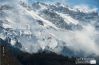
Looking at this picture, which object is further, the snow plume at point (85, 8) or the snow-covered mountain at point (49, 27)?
the snow plume at point (85, 8)

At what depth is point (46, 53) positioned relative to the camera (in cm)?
573

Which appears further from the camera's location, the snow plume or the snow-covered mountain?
the snow plume

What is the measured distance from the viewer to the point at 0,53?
569 cm

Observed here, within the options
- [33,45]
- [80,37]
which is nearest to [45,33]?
[33,45]

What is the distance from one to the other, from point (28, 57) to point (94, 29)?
5.04 feet

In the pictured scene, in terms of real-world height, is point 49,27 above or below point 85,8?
below

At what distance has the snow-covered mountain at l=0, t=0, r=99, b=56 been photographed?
18.8 feet

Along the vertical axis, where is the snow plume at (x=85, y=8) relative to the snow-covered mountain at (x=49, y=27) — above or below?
above

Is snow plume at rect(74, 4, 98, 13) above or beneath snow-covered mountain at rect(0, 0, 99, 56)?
above

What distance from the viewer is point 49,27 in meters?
5.77

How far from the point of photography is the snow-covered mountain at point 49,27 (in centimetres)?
572

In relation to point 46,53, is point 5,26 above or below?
above

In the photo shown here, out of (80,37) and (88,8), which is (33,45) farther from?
(88,8)

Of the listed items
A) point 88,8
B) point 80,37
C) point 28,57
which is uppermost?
point 88,8
